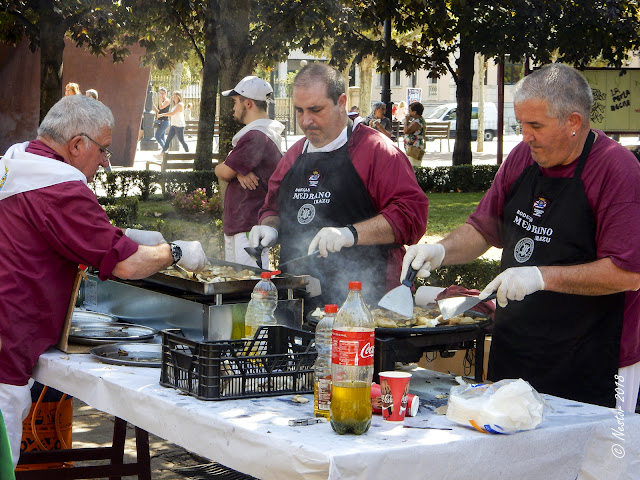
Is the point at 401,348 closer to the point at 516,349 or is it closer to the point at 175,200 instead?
the point at 516,349

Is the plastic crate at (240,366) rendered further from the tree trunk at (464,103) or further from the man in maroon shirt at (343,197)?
the tree trunk at (464,103)

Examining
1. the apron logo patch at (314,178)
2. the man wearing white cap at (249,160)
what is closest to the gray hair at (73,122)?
the apron logo patch at (314,178)

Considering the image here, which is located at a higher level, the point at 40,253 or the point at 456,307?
the point at 40,253

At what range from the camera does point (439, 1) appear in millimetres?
11742

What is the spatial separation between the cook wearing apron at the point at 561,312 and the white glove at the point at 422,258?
0.28 meters

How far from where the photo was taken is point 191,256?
3.45 meters

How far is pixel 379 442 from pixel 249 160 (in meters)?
3.87

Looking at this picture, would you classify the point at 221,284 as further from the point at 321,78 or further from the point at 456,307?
the point at 321,78

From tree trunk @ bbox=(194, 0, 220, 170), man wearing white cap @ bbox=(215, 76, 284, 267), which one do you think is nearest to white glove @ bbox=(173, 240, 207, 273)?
man wearing white cap @ bbox=(215, 76, 284, 267)

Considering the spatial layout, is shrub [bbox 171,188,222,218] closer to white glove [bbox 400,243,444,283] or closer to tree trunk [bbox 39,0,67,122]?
tree trunk [bbox 39,0,67,122]

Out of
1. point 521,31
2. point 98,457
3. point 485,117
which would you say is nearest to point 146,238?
point 98,457

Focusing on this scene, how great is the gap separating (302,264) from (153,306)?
28.7 inches

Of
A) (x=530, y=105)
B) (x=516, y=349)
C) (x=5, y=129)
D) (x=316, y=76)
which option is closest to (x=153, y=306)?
(x=316, y=76)

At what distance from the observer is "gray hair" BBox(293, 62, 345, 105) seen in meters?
3.93
